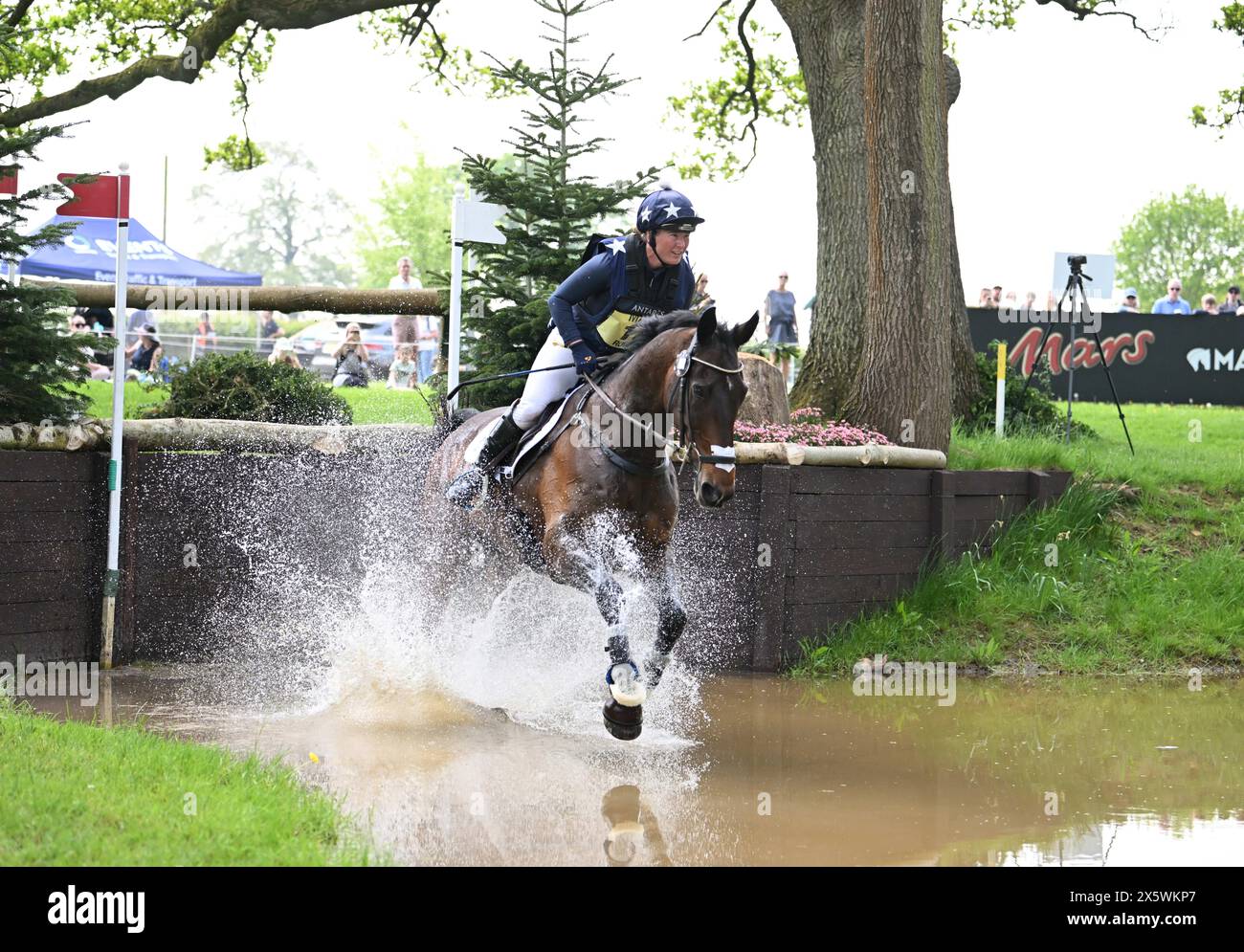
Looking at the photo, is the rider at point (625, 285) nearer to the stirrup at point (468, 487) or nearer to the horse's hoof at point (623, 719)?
the stirrup at point (468, 487)

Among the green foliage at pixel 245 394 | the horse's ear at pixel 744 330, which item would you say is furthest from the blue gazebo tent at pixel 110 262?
the horse's ear at pixel 744 330

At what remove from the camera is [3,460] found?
830cm

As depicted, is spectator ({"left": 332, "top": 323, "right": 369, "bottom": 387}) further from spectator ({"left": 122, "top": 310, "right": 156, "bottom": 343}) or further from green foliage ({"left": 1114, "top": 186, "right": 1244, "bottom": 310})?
green foliage ({"left": 1114, "top": 186, "right": 1244, "bottom": 310})

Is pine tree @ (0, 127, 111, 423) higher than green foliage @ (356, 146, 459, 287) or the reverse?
the reverse

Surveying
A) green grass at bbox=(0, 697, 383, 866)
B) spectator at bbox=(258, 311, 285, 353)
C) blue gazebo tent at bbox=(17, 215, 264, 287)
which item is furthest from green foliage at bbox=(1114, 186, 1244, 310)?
green grass at bbox=(0, 697, 383, 866)

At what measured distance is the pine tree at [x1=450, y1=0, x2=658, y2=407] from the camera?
Answer: 36.4 ft

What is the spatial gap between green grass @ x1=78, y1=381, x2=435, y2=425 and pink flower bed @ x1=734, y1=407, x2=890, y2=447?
11.9 feet

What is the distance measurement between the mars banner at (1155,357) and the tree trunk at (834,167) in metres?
8.61

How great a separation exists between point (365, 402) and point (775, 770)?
10420 mm

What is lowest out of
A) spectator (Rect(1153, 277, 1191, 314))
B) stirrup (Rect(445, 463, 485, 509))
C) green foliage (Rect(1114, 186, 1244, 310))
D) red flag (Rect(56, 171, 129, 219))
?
stirrup (Rect(445, 463, 485, 509))

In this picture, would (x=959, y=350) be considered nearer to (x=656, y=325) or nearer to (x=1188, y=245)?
(x=656, y=325)

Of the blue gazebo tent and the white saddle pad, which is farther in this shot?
the blue gazebo tent

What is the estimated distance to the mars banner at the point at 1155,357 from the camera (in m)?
21.5
